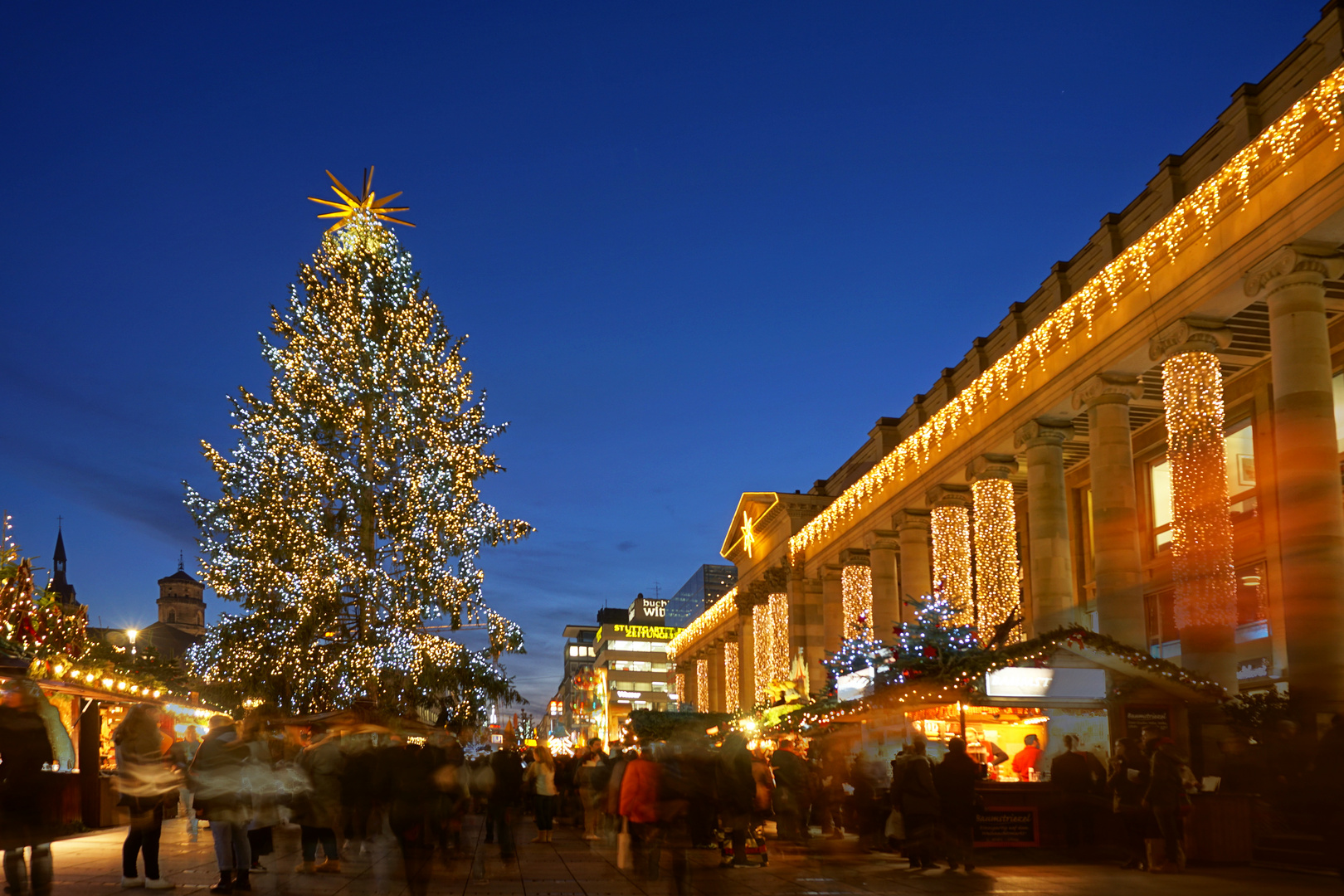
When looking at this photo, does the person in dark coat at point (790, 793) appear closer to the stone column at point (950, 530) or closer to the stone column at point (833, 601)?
the stone column at point (950, 530)

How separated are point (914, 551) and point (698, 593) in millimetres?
143522

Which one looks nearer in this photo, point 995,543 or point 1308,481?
point 1308,481

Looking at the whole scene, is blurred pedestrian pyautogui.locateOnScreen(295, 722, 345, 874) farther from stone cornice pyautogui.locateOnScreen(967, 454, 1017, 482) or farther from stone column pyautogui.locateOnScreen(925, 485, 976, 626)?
stone column pyautogui.locateOnScreen(925, 485, 976, 626)

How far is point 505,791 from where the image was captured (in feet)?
59.1

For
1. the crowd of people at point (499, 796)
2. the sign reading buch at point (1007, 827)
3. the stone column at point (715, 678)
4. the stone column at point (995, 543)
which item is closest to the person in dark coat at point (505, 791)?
the crowd of people at point (499, 796)

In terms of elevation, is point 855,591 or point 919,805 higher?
point 855,591

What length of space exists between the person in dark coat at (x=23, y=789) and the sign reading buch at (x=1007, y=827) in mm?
12659

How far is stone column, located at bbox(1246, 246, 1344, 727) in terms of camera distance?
771 inches

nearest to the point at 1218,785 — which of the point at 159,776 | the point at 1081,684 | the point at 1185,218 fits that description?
the point at 1081,684

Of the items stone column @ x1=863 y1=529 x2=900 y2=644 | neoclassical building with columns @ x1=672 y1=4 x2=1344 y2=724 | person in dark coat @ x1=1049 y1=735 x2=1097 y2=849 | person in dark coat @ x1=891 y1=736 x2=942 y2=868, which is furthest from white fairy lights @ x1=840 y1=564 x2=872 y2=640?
person in dark coat @ x1=891 y1=736 x2=942 y2=868

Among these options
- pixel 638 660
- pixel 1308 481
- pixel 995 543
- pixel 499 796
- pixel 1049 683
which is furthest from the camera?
pixel 638 660

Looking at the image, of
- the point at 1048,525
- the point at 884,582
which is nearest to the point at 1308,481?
the point at 1048,525

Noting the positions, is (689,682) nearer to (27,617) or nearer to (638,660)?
(27,617)

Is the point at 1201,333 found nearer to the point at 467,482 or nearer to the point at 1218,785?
the point at 1218,785
